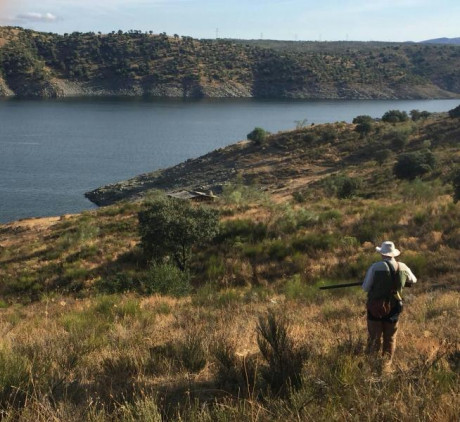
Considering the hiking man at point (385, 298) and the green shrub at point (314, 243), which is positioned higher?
the hiking man at point (385, 298)

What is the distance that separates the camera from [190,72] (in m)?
166

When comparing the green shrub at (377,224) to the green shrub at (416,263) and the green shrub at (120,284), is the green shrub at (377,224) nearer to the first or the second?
the green shrub at (416,263)

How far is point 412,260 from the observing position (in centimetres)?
1214

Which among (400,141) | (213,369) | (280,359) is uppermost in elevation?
(400,141)

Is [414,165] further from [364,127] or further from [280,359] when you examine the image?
[280,359]

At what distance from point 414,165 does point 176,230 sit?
72.8ft

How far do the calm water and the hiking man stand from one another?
142 ft

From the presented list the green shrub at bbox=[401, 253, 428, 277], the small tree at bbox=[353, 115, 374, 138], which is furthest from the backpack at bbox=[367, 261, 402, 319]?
the small tree at bbox=[353, 115, 374, 138]

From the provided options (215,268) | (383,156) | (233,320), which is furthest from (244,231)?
(383,156)

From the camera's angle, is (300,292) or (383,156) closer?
(300,292)

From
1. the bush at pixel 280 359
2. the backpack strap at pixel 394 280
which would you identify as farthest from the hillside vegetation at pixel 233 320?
the backpack strap at pixel 394 280

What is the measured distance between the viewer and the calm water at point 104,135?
54.0 m

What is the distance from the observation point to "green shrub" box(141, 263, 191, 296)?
12.4m

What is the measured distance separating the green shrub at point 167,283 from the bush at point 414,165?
78.3 feet
